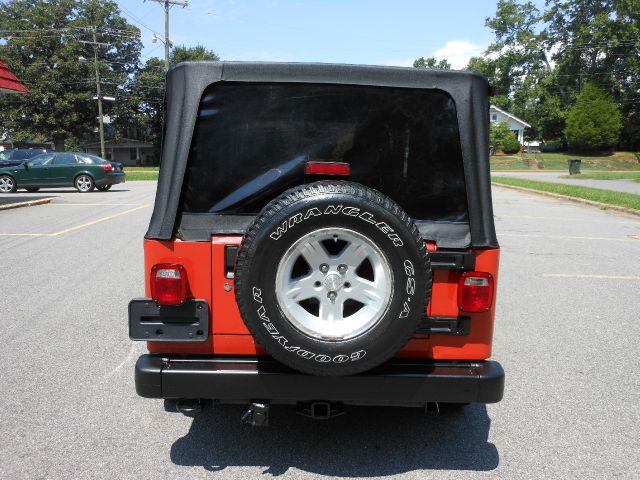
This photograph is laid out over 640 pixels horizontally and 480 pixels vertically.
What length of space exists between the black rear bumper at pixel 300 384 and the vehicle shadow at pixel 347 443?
46 cm

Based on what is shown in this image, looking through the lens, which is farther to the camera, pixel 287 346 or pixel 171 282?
pixel 171 282

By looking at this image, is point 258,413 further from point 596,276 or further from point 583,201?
point 583,201

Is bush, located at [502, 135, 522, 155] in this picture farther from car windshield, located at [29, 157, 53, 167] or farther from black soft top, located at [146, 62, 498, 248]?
black soft top, located at [146, 62, 498, 248]

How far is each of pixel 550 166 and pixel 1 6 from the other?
61171 mm

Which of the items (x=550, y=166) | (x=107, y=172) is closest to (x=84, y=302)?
(x=107, y=172)

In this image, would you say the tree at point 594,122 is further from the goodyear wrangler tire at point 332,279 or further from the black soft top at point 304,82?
the goodyear wrangler tire at point 332,279

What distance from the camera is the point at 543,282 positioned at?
746 cm

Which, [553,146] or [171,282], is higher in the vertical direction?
[553,146]

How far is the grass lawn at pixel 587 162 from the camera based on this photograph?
53.8 metres

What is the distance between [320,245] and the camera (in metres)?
2.63

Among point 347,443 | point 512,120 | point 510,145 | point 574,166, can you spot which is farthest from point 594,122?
point 347,443

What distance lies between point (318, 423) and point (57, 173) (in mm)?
19598

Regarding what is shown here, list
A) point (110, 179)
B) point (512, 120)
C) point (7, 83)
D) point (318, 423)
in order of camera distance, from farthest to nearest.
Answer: point (512, 120)
point (110, 179)
point (7, 83)
point (318, 423)

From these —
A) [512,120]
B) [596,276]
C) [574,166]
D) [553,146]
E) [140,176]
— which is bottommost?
[140,176]
